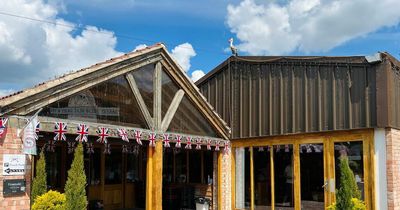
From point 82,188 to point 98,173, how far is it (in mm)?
6648

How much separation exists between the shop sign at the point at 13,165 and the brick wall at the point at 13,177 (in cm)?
5

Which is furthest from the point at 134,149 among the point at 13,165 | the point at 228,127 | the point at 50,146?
the point at 13,165

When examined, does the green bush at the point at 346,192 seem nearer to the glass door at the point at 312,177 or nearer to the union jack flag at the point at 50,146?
the glass door at the point at 312,177

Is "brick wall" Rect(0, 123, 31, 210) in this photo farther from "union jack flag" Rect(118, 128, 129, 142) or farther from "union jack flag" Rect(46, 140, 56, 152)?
"union jack flag" Rect(46, 140, 56, 152)

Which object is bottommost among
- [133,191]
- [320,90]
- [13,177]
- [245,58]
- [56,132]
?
[133,191]

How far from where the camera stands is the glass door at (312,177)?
11.1 meters

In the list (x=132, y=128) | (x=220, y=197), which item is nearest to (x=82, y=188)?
(x=132, y=128)

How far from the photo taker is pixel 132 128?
9.89m

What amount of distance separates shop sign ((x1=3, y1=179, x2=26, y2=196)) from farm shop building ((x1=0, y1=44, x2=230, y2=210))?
0.06ft

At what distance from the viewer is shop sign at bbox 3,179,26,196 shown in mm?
7395

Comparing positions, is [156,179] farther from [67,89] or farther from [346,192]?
[346,192]

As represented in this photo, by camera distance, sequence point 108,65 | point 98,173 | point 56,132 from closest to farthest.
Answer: point 56,132
point 108,65
point 98,173

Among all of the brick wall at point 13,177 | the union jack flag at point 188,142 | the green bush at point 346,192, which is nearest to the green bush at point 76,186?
the brick wall at point 13,177

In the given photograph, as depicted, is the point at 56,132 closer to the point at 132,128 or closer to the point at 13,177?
the point at 13,177
